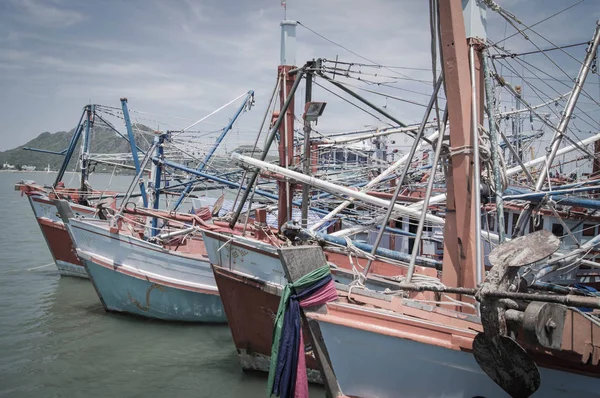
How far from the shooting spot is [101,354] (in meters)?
10.2

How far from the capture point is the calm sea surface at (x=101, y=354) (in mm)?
8688

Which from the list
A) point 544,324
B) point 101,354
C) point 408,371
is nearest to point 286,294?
point 408,371

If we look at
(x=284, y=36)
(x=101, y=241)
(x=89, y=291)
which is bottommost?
(x=89, y=291)

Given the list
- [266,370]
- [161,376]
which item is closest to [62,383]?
[161,376]

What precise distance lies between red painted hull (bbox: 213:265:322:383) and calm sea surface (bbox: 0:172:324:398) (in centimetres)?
33

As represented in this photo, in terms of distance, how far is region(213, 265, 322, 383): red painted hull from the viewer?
344 inches

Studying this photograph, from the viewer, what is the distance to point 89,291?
15680 mm

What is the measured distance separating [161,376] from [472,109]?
6.94m

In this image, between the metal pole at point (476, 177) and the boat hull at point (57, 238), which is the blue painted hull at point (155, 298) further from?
the metal pole at point (476, 177)

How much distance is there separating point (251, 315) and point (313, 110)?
3863 millimetres

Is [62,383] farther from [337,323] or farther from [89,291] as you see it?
[89,291]

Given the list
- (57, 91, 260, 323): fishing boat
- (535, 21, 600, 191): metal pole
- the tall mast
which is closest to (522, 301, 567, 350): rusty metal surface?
(535, 21, 600, 191): metal pole

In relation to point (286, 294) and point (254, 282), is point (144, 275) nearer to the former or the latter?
point (254, 282)

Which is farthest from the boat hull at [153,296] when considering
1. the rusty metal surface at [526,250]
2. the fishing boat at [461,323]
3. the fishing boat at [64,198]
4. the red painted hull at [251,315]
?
the rusty metal surface at [526,250]
